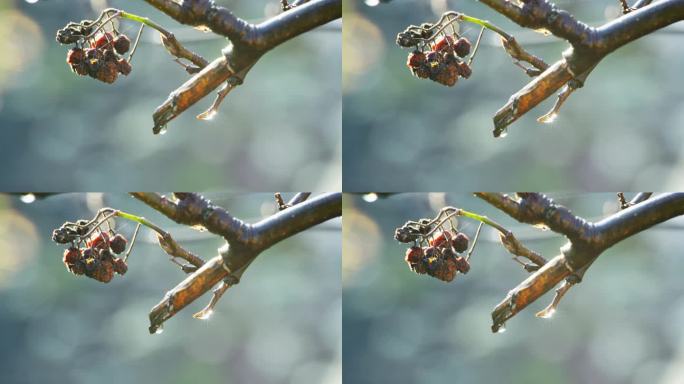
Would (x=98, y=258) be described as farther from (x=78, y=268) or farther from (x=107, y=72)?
(x=107, y=72)

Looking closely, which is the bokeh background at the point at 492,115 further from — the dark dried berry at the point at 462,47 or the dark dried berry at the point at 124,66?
the dark dried berry at the point at 124,66

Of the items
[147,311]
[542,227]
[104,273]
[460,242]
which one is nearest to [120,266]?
[104,273]

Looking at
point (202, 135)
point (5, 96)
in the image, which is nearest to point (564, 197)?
point (202, 135)

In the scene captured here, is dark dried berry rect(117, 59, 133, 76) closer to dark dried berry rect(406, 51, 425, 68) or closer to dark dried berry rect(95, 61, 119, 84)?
dark dried berry rect(95, 61, 119, 84)

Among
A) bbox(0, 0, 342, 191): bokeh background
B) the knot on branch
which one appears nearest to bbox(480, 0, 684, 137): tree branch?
bbox(0, 0, 342, 191): bokeh background

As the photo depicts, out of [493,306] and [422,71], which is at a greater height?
[422,71]

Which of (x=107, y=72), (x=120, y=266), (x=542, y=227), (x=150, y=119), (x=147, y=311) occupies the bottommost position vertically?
(x=147, y=311)

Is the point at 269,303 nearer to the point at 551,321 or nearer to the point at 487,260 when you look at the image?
the point at 487,260
